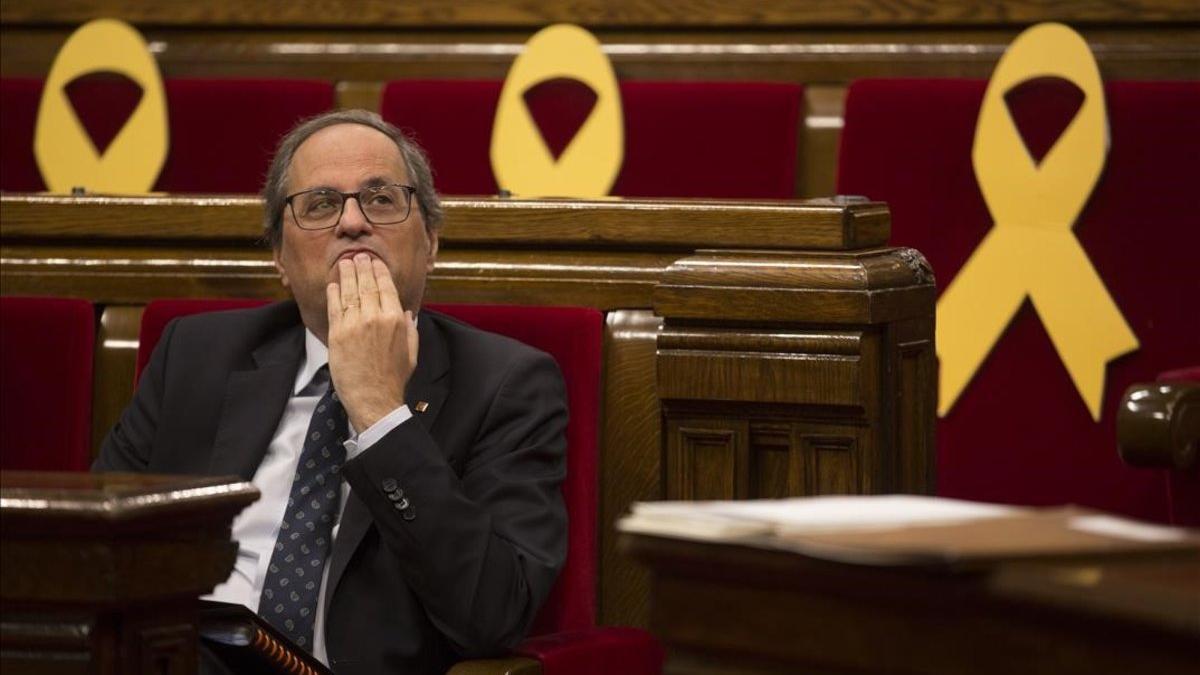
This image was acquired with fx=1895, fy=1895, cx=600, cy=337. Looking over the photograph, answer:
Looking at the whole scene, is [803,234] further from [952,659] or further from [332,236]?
[952,659]

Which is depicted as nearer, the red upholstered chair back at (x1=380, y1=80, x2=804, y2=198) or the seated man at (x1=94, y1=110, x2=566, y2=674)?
the seated man at (x1=94, y1=110, x2=566, y2=674)

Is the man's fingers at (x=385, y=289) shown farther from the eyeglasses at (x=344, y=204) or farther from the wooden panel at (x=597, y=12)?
the wooden panel at (x=597, y=12)

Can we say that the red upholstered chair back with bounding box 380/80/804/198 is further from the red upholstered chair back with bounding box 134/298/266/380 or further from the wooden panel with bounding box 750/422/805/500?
the wooden panel with bounding box 750/422/805/500

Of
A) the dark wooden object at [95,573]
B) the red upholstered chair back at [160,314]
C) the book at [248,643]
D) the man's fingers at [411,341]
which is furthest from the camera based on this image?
the red upholstered chair back at [160,314]

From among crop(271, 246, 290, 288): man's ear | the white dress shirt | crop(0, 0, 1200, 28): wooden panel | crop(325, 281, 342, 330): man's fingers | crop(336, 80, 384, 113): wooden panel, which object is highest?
crop(0, 0, 1200, 28): wooden panel

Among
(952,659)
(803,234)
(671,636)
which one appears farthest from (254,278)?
(952,659)

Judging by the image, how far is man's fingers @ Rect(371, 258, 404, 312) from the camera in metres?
1.11

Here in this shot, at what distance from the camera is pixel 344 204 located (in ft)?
3.82

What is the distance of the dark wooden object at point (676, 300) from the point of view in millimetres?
1059

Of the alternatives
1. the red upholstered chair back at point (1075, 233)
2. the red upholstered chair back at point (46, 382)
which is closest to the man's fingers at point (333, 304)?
the red upholstered chair back at point (46, 382)

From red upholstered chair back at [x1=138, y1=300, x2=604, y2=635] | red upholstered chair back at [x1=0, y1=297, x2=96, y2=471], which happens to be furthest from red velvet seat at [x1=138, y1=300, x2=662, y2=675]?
red upholstered chair back at [x1=0, y1=297, x2=96, y2=471]

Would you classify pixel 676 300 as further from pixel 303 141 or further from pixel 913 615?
pixel 913 615

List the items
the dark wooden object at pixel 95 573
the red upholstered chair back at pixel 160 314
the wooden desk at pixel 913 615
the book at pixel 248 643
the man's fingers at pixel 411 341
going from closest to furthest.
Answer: the wooden desk at pixel 913 615
the dark wooden object at pixel 95 573
the book at pixel 248 643
the man's fingers at pixel 411 341
the red upholstered chair back at pixel 160 314

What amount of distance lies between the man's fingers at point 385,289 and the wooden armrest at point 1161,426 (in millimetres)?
414
